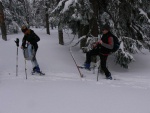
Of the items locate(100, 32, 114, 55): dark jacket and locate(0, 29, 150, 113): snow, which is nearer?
locate(0, 29, 150, 113): snow

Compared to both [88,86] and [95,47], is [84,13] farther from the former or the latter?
[88,86]

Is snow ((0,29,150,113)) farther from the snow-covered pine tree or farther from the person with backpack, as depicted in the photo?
the snow-covered pine tree

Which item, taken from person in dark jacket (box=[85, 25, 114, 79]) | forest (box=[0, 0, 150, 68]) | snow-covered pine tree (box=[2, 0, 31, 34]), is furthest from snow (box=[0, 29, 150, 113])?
snow-covered pine tree (box=[2, 0, 31, 34])

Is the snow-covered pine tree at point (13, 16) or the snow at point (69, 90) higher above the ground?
the snow-covered pine tree at point (13, 16)

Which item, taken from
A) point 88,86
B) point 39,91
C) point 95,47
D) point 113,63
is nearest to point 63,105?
point 39,91

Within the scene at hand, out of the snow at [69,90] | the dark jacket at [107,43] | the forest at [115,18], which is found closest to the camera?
the snow at [69,90]

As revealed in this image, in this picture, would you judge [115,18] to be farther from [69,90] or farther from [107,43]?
[69,90]

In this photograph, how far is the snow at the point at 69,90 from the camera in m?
6.35

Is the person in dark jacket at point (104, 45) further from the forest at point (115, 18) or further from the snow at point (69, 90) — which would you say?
the forest at point (115, 18)

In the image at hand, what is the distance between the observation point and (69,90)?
310 inches

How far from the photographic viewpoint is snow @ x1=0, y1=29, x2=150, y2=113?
20.8 feet

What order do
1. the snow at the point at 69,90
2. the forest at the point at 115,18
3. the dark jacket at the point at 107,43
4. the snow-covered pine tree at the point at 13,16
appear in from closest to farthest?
the snow at the point at 69,90, the dark jacket at the point at 107,43, the forest at the point at 115,18, the snow-covered pine tree at the point at 13,16

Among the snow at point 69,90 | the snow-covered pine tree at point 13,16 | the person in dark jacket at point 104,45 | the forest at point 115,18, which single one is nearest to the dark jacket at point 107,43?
the person in dark jacket at point 104,45

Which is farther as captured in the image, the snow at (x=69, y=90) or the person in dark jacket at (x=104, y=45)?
the person in dark jacket at (x=104, y=45)
